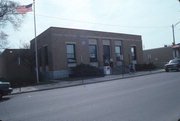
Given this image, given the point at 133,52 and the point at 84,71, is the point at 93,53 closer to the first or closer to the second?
the point at 84,71

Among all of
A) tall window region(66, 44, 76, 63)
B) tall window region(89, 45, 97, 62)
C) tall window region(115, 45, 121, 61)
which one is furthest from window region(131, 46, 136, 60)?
tall window region(66, 44, 76, 63)

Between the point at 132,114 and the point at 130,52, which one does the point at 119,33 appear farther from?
the point at 132,114

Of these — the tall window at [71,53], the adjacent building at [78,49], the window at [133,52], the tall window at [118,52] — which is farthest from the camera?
the window at [133,52]

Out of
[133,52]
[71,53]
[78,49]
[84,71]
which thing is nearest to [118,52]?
[133,52]

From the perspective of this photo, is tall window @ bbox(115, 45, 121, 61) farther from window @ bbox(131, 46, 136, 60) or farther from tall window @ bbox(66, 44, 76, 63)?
tall window @ bbox(66, 44, 76, 63)

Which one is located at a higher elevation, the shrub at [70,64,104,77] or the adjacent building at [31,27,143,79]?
the adjacent building at [31,27,143,79]

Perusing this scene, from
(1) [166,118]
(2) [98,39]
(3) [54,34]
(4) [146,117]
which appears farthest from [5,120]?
(2) [98,39]

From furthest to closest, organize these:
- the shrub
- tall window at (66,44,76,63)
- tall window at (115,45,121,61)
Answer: tall window at (115,45,121,61) < tall window at (66,44,76,63) < the shrub

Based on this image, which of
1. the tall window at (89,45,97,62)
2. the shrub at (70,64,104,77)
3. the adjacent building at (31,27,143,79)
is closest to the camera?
the shrub at (70,64,104,77)

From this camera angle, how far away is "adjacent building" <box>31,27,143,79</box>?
81.3 feet

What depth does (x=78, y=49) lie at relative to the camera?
2688 cm

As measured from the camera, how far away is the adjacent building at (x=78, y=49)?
81.3ft

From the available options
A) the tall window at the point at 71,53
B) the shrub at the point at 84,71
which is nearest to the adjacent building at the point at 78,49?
the tall window at the point at 71,53

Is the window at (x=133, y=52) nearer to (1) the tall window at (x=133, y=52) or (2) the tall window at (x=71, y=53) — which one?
(1) the tall window at (x=133, y=52)
